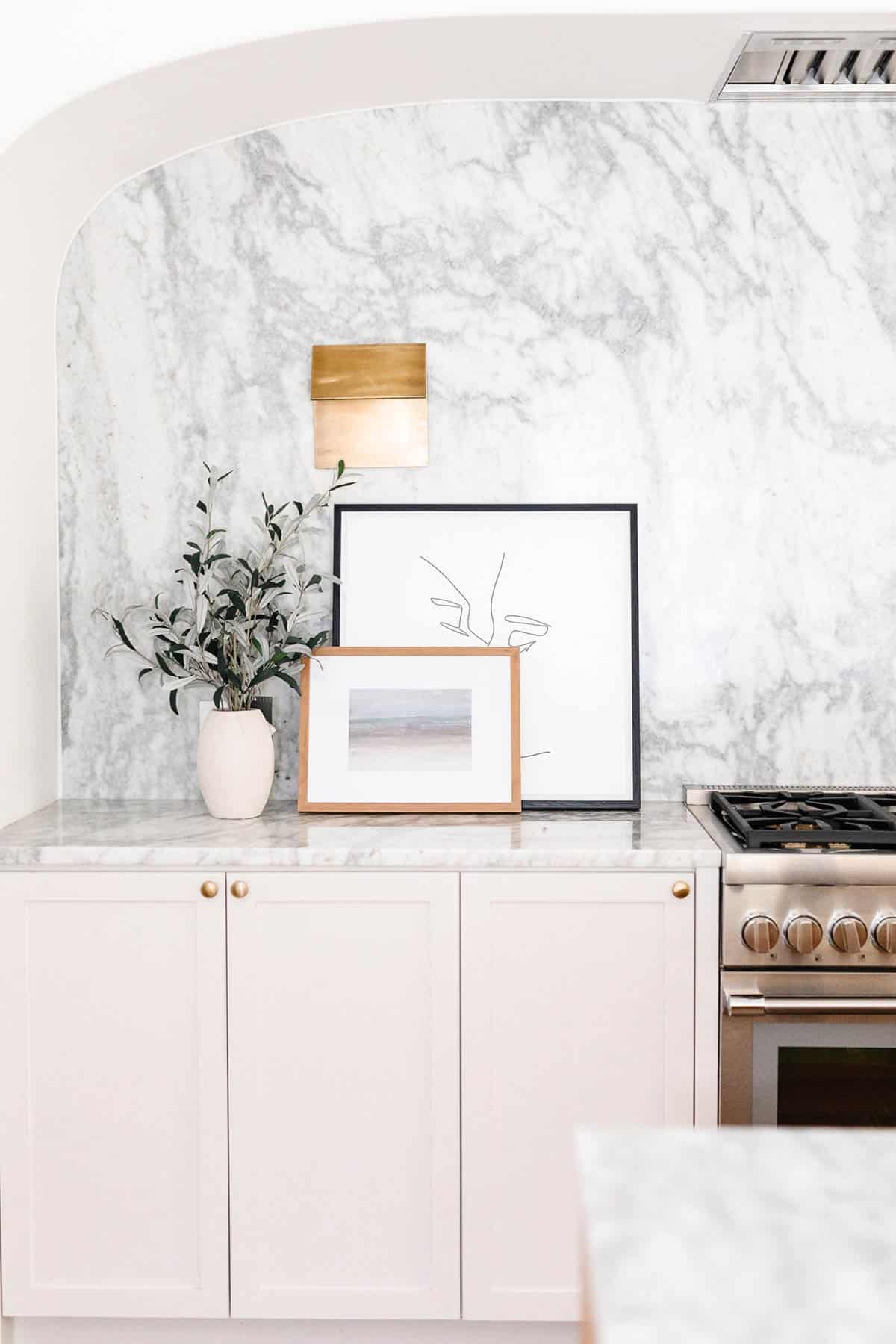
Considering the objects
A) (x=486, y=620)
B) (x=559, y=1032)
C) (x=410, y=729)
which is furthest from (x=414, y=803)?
(x=559, y=1032)

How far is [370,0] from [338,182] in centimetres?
48

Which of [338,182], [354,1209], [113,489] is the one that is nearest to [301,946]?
[354,1209]

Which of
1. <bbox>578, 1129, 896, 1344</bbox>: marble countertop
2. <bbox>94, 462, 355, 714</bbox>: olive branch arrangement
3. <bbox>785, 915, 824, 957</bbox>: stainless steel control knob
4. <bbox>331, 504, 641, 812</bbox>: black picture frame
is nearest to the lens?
<bbox>578, 1129, 896, 1344</bbox>: marble countertop

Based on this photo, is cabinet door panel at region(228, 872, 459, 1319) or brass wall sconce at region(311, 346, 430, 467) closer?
cabinet door panel at region(228, 872, 459, 1319)

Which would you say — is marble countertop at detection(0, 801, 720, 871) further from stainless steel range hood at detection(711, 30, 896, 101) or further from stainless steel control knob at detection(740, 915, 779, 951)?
stainless steel range hood at detection(711, 30, 896, 101)

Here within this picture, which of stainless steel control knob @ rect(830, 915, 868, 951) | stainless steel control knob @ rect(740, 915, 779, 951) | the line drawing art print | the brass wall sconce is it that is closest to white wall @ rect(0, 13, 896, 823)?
the brass wall sconce

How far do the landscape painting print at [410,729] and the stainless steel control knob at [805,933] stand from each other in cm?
71

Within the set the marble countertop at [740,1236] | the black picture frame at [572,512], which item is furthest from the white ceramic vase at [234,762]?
the marble countertop at [740,1236]

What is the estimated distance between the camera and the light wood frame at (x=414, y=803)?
7.36 ft

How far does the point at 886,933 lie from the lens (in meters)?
1.89

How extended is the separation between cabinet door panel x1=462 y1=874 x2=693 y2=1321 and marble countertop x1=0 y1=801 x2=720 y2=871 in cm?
4

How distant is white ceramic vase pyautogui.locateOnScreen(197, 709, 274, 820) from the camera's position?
2189 mm

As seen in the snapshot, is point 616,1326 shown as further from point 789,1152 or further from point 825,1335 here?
point 789,1152

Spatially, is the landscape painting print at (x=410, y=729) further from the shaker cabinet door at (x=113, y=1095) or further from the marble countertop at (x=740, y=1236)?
the marble countertop at (x=740, y=1236)
